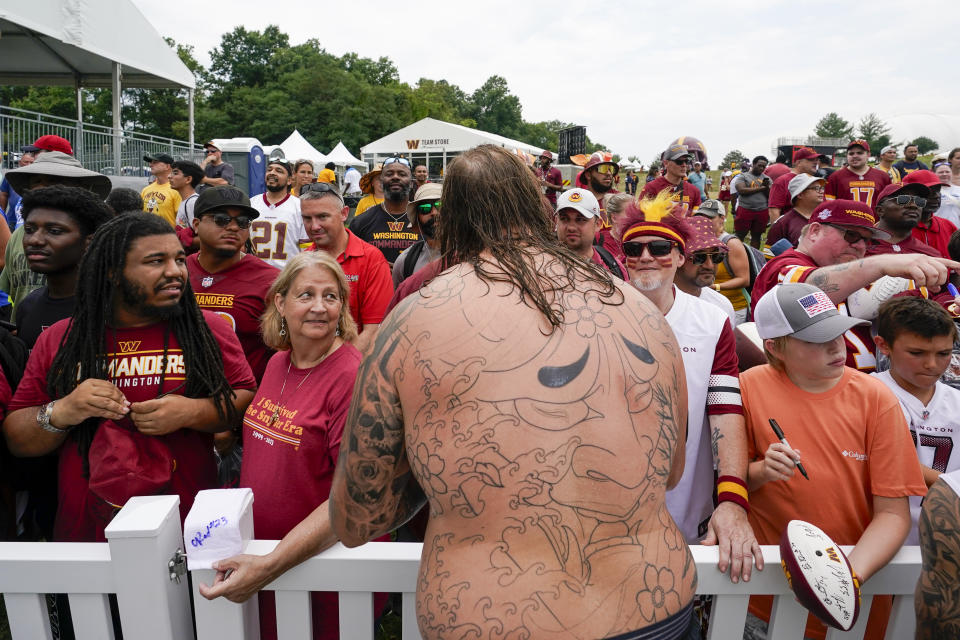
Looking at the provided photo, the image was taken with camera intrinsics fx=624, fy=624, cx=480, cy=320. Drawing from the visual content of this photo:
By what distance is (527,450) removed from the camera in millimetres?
1366

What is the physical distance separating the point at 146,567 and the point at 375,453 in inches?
34.6

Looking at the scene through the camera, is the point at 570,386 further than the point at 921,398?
No

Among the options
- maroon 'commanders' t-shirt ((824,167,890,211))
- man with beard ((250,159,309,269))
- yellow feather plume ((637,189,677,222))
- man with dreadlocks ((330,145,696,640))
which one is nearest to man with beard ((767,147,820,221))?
maroon 'commanders' t-shirt ((824,167,890,211))

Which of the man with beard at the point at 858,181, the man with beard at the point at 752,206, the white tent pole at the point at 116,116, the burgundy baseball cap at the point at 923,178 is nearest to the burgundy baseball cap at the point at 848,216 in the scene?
the burgundy baseball cap at the point at 923,178

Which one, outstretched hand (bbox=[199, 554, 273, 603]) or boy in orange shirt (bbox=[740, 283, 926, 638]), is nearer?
outstretched hand (bbox=[199, 554, 273, 603])

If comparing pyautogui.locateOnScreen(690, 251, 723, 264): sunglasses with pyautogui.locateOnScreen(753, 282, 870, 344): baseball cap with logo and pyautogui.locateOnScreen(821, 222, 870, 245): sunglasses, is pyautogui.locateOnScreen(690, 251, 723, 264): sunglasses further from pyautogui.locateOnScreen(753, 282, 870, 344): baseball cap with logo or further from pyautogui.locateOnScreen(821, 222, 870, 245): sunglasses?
pyautogui.locateOnScreen(753, 282, 870, 344): baseball cap with logo

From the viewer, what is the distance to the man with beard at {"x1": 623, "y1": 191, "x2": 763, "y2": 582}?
88.1 inches

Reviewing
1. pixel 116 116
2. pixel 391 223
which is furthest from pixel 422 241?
pixel 116 116

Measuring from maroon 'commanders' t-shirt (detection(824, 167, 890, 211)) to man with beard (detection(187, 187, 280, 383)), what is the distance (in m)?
7.64

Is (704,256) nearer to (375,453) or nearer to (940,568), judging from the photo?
(940,568)

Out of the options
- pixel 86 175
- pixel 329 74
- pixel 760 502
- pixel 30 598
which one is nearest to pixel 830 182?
pixel 760 502

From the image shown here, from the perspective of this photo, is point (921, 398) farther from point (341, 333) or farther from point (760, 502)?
point (341, 333)

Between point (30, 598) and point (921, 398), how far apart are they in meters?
3.32

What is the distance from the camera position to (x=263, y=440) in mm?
2273
